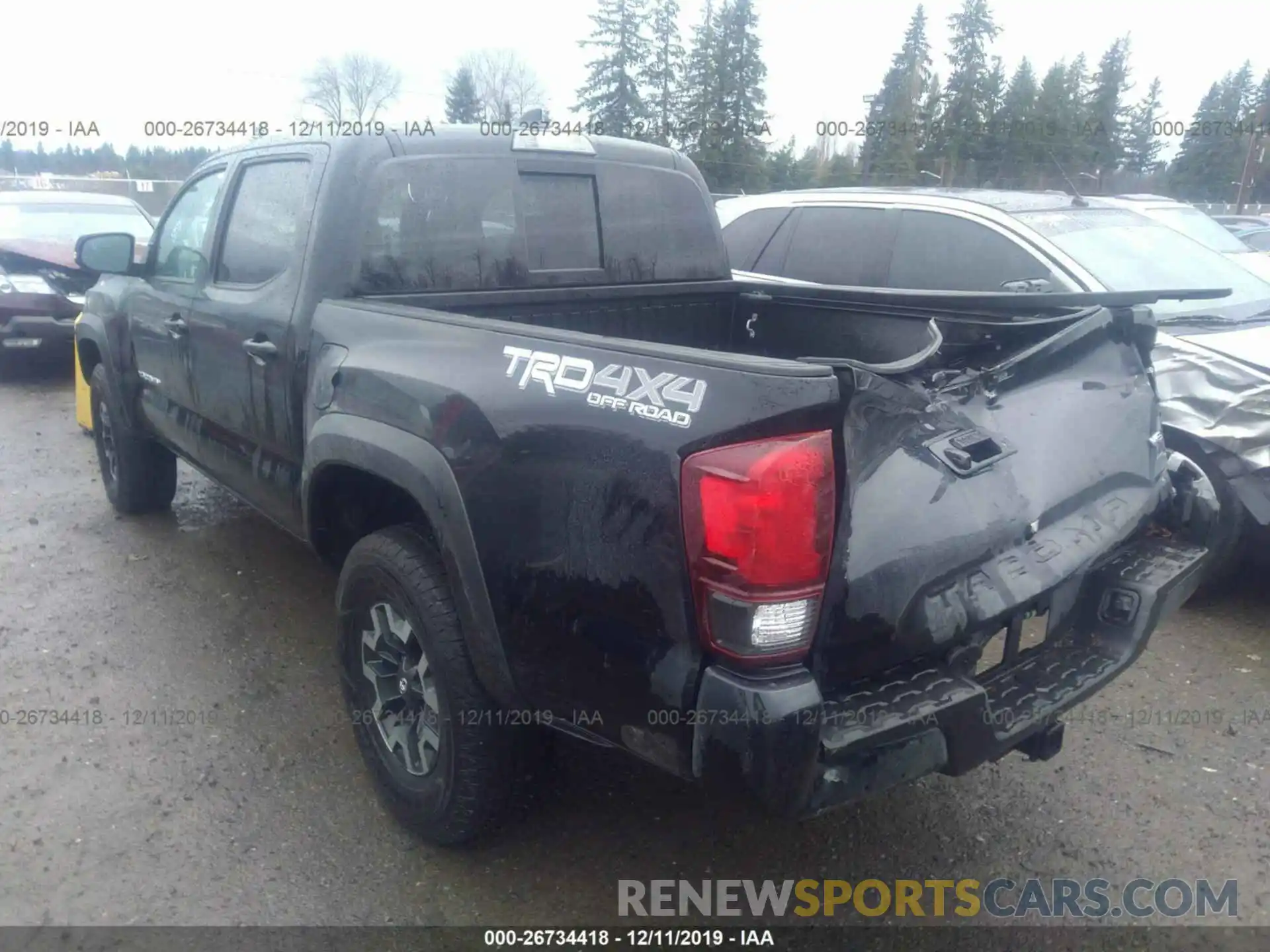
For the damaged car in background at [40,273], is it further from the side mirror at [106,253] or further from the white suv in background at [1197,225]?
the white suv in background at [1197,225]

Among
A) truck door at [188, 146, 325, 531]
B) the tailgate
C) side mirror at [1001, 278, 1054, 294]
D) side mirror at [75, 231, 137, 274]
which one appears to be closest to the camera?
the tailgate

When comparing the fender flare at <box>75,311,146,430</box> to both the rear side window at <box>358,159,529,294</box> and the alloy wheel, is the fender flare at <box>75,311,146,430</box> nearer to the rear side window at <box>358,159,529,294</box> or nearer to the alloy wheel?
the rear side window at <box>358,159,529,294</box>

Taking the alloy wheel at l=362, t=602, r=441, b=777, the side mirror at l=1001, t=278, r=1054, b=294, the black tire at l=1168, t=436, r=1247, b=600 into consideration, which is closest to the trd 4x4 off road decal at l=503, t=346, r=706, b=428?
the alloy wheel at l=362, t=602, r=441, b=777

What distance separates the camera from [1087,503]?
8.23ft

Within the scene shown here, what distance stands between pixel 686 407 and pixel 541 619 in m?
0.65

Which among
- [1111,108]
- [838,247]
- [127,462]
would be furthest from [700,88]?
[127,462]

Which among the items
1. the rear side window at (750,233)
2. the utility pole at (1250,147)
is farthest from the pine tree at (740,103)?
the rear side window at (750,233)

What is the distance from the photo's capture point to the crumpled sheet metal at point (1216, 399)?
13.3 feet

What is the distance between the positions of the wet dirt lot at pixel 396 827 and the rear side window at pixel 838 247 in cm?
274

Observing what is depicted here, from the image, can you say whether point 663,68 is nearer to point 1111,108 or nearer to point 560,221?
point 1111,108

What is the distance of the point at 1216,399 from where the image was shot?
4172mm

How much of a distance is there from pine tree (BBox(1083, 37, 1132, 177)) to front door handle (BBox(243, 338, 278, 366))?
25.3 m

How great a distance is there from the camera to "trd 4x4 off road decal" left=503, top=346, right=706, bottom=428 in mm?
1976

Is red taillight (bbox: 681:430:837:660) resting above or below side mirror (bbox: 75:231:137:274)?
below
